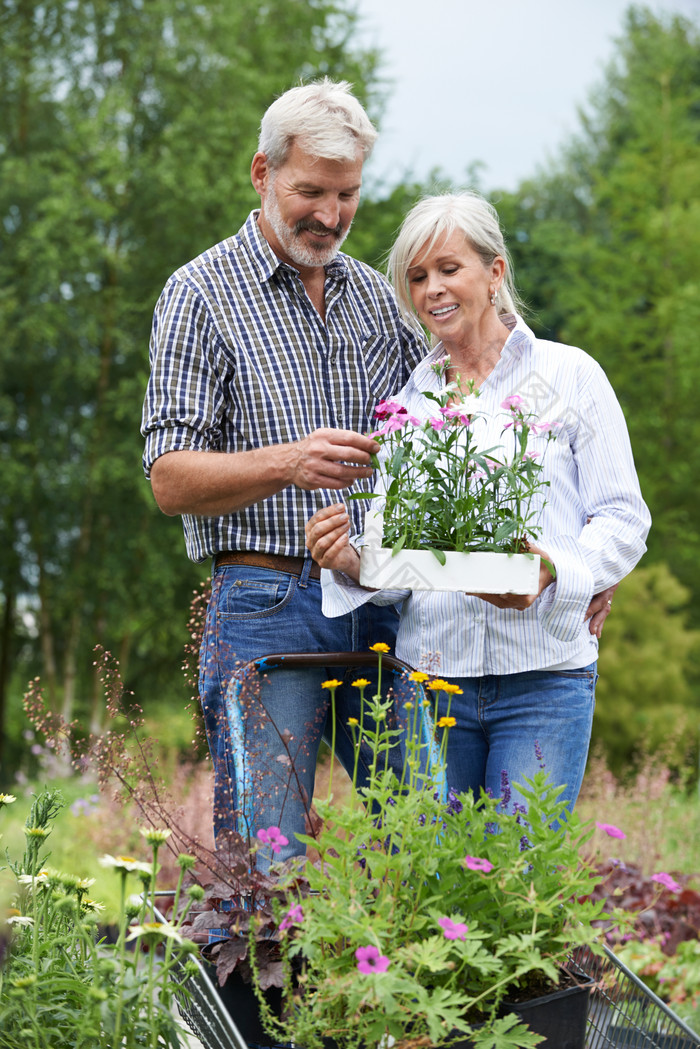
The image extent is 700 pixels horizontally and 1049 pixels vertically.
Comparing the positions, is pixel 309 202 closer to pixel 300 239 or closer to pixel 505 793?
pixel 300 239

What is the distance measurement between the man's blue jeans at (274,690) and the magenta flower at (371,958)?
560mm

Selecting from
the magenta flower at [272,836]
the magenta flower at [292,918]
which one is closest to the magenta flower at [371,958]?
the magenta flower at [292,918]

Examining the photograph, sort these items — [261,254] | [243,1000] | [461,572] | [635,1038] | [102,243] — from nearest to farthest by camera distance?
[243,1000] → [635,1038] → [461,572] → [261,254] → [102,243]

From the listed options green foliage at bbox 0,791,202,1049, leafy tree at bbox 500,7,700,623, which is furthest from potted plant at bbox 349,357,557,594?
leafy tree at bbox 500,7,700,623

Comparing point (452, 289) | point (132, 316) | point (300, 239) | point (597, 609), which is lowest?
point (597, 609)

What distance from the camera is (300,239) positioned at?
82.4 inches

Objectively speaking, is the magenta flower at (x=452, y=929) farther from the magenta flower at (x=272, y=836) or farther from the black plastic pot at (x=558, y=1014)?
the magenta flower at (x=272, y=836)

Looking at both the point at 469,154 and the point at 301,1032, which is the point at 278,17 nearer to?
the point at 469,154

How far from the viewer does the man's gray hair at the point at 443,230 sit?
2053 mm

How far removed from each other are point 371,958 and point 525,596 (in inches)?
28.7

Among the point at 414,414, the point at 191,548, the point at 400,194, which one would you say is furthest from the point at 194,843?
the point at 400,194

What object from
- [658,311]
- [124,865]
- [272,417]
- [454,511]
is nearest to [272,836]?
[124,865]

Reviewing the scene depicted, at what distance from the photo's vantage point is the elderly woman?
188cm

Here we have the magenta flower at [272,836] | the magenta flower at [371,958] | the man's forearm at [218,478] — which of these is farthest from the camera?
the man's forearm at [218,478]
